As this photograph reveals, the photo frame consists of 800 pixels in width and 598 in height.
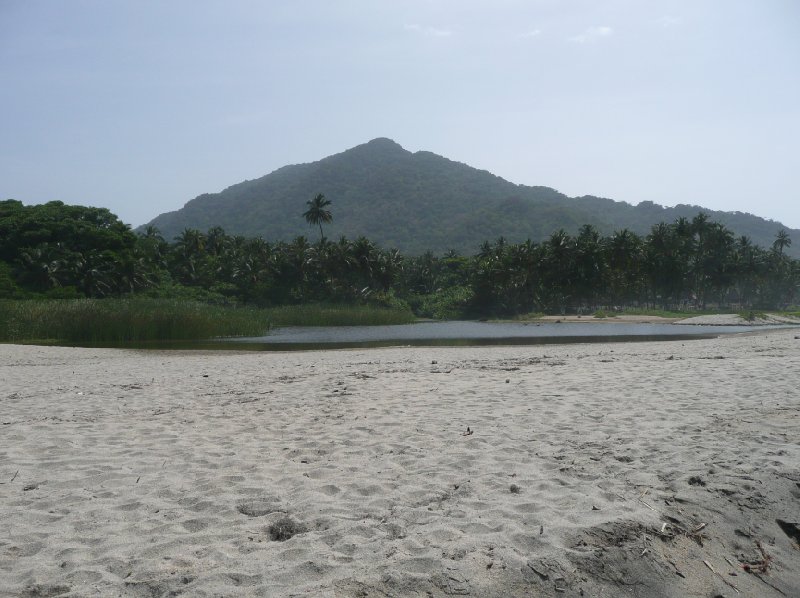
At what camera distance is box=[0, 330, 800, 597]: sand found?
141 inches

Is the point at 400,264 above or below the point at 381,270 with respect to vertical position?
above

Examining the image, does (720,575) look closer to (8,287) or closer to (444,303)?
(8,287)

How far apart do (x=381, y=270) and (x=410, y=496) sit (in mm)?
80154

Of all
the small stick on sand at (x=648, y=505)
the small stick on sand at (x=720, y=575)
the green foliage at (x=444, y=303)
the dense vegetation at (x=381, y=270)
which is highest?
the dense vegetation at (x=381, y=270)

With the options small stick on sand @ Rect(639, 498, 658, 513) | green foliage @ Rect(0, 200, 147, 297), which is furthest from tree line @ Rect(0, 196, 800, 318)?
small stick on sand @ Rect(639, 498, 658, 513)

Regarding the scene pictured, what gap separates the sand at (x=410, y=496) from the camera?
3.58 metres

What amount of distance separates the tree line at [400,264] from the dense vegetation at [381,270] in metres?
0.16

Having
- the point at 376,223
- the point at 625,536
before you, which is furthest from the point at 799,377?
the point at 376,223

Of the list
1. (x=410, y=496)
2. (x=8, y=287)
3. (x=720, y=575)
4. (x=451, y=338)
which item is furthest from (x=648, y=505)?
(x=8, y=287)

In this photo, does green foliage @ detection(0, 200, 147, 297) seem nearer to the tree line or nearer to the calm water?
the tree line

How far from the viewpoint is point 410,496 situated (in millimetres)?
4719

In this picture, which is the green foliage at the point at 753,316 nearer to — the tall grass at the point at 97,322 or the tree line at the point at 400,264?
the tree line at the point at 400,264

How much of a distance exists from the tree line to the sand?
202ft

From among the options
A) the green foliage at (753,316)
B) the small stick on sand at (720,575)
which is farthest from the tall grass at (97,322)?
the green foliage at (753,316)
